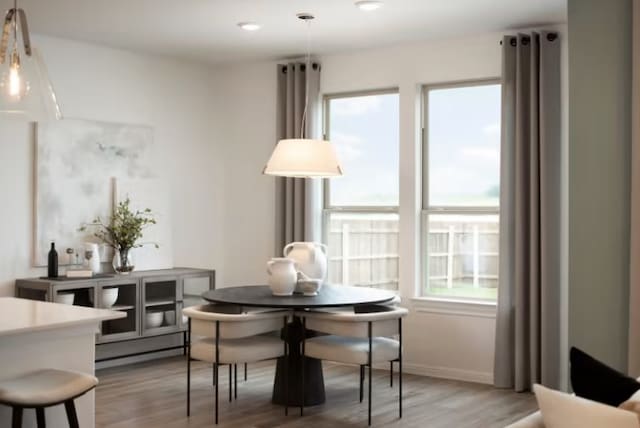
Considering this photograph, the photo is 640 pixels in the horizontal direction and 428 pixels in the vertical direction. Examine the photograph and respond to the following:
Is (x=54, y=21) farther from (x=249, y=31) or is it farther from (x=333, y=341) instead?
(x=333, y=341)

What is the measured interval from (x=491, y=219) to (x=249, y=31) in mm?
2365

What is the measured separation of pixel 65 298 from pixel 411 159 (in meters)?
2.89

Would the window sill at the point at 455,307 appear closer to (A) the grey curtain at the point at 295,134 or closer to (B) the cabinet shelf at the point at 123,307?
(A) the grey curtain at the point at 295,134

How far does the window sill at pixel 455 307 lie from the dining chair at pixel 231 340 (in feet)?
5.46

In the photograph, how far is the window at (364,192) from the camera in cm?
674

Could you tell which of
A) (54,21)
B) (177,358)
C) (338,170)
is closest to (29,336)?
(338,170)

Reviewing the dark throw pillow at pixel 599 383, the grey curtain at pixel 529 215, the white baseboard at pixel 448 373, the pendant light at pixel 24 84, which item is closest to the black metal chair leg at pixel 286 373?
the white baseboard at pixel 448 373

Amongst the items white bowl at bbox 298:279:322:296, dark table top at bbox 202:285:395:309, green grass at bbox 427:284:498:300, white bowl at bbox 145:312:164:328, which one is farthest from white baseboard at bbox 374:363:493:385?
white bowl at bbox 145:312:164:328

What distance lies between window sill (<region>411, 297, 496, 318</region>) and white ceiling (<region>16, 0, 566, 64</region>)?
208 cm

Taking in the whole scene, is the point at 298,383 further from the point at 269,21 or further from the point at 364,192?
the point at 269,21

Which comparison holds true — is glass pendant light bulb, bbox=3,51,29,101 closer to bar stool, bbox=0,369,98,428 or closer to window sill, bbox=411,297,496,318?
bar stool, bbox=0,369,98,428

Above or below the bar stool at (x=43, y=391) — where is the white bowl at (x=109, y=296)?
above

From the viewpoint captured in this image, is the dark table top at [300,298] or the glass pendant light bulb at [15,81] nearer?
the glass pendant light bulb at [15,81]

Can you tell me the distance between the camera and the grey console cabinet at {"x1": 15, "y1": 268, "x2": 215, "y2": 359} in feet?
19.8
